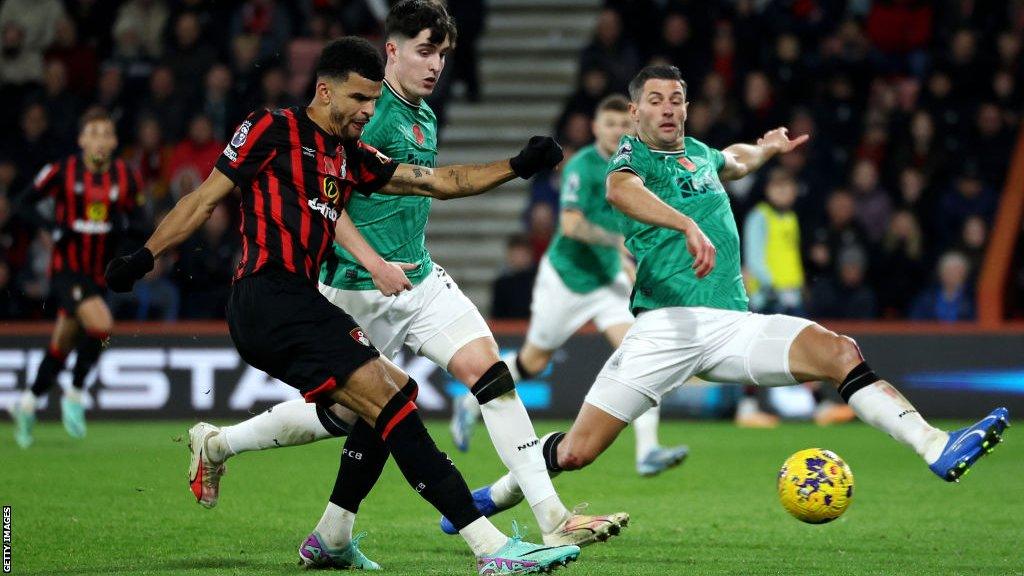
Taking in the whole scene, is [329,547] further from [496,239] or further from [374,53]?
[496,239]

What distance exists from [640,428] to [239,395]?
515cm

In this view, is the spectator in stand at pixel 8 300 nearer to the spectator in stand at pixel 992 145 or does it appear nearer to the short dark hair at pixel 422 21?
the short dark hair at pixel 422 21

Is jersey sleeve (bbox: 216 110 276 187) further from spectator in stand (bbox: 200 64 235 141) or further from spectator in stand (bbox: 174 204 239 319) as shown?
spectator in stand (bbox: 200 64 235 141)

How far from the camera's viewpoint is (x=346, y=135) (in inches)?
237

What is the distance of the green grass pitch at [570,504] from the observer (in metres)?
6.37

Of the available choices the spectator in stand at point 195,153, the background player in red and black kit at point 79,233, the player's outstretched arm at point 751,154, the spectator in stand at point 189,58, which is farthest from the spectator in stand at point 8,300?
the player's outstretched arm at point 751,154

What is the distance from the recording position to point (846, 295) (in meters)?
14.9

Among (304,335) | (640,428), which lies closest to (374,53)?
(304,335)

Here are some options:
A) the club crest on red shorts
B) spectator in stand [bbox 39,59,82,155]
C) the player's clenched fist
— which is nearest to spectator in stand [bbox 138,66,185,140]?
spectator in stand [bbox 39,59,82,155]

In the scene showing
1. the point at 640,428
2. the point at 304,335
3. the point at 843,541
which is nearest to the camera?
the point at 304,335

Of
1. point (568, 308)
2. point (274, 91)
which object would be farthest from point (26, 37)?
point (568, 308)

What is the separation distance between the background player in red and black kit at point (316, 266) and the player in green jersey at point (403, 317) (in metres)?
0.43

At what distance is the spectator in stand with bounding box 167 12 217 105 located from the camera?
1703 cm

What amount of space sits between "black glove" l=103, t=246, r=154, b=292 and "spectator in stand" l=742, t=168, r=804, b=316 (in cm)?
875
